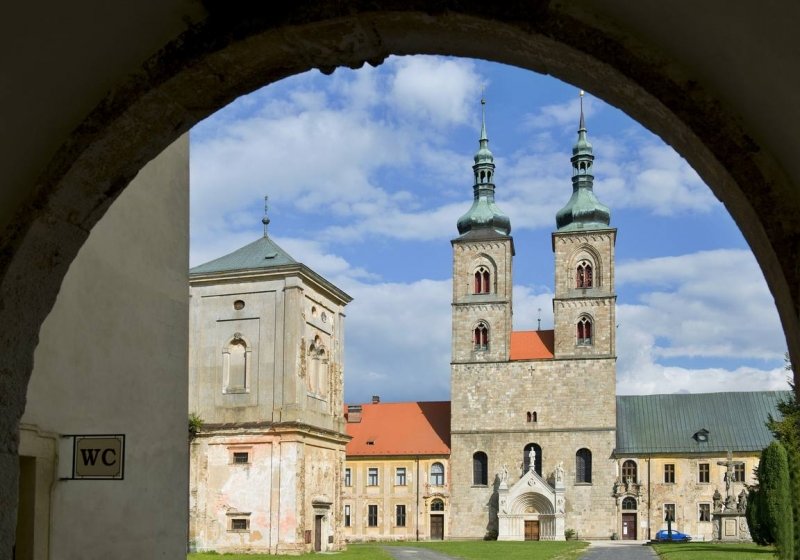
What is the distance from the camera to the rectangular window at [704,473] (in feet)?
183

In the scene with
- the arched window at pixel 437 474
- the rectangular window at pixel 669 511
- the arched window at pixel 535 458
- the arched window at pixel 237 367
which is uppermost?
the arched window at pixel 237 367

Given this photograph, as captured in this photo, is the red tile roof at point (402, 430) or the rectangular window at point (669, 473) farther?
the red tile roof at point (402, 430)

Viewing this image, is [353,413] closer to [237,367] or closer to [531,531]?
[531,531]

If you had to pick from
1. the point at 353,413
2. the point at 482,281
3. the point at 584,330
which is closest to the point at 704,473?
the point at 584,330

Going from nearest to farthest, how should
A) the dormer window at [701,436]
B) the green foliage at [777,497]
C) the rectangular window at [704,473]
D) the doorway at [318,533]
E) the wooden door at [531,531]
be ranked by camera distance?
the green foliage at [777,497] < the doorway at [318,533] < the wooden door at [531,531] < the rectangular window at [704,473] < the dormer window at [701,436]

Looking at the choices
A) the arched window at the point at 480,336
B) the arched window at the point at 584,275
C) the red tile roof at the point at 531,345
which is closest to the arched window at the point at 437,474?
the arched window at the point at 480,336

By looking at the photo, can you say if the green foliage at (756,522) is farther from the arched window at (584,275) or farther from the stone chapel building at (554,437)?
the arched window at (584,275)

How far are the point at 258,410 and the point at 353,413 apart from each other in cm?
3403

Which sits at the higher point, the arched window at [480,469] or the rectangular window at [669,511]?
the arched window at [480,469]

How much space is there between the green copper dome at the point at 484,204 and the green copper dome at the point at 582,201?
3.96 metres

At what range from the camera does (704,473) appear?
55906mm

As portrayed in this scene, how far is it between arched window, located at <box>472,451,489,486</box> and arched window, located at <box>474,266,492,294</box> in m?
10.3

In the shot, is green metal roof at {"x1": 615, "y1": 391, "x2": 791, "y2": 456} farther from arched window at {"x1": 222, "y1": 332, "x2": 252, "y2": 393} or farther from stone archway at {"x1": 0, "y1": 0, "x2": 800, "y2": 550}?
stone archway at {"x1": 0, "y1": 0, "x2": 800, "y2": 550}

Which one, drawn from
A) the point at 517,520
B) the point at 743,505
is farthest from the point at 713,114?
the point at 517,520
